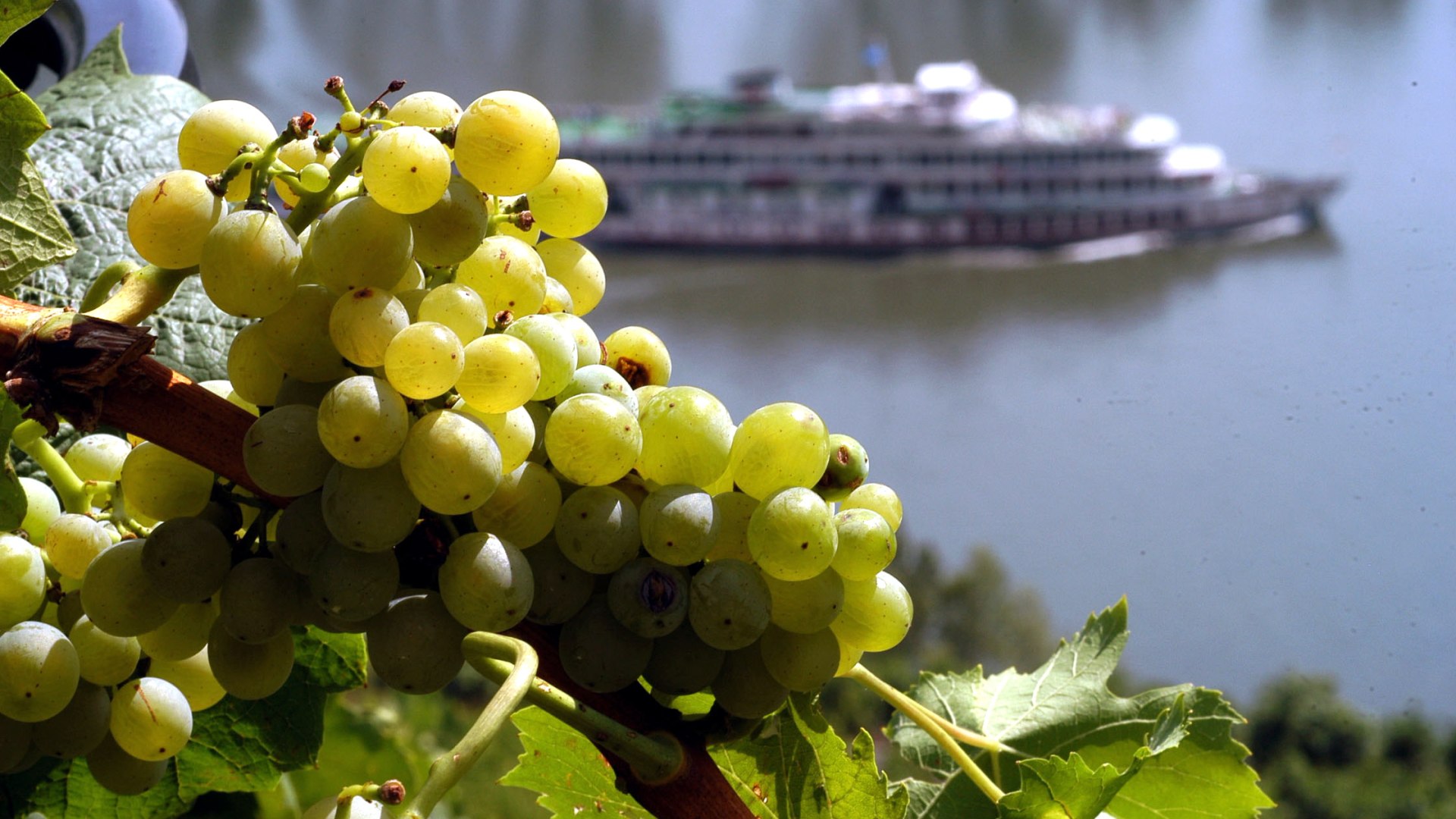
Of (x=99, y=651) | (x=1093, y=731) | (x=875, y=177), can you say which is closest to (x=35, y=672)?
(x=99, y=651)

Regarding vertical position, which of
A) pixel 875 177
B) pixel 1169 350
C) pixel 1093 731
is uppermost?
pixel 1093 731

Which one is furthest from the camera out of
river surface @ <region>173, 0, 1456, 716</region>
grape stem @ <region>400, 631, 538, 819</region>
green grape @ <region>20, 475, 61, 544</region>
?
river surface @ <region>173, 0, 1456, 716</region>

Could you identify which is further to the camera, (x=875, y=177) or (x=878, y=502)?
(x=875, y=177)

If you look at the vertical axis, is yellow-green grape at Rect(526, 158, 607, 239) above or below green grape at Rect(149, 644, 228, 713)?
above

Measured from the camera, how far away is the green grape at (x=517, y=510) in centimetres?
22

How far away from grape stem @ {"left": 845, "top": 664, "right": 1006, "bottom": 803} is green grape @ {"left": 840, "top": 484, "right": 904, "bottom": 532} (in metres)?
0.03

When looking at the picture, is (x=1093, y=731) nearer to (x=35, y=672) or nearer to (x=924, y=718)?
(x=924, y=718)

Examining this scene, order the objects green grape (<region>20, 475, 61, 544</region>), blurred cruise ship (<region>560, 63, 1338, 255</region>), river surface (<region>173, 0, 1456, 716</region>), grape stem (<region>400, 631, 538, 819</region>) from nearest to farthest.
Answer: grape stem (<region>400, 631, 538, 819</region>) < green grape (<region>20, 475, 61, 544</region>) < river surface (<region>173, 0, 1456, 716</region>) < blurred cruise ship (<region>560, 63, 1338, 255</region>)

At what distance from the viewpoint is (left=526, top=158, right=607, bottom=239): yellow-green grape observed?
0.26m

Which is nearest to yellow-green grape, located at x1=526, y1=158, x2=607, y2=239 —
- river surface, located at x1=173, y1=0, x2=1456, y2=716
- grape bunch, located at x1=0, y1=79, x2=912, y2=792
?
grape bunch, located at x1=0, y1=79, x2=912, y2=792

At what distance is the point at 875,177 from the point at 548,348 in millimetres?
8473

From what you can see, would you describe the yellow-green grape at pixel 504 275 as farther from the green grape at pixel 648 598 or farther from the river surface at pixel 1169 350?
the river surface at pixel 1169 350

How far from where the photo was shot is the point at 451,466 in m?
0.20

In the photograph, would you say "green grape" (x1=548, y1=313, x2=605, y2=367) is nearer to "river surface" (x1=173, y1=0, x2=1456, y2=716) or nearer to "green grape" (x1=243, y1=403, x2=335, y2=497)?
"green grape" (x1=243, y1=403, x2=335, y2=497)
